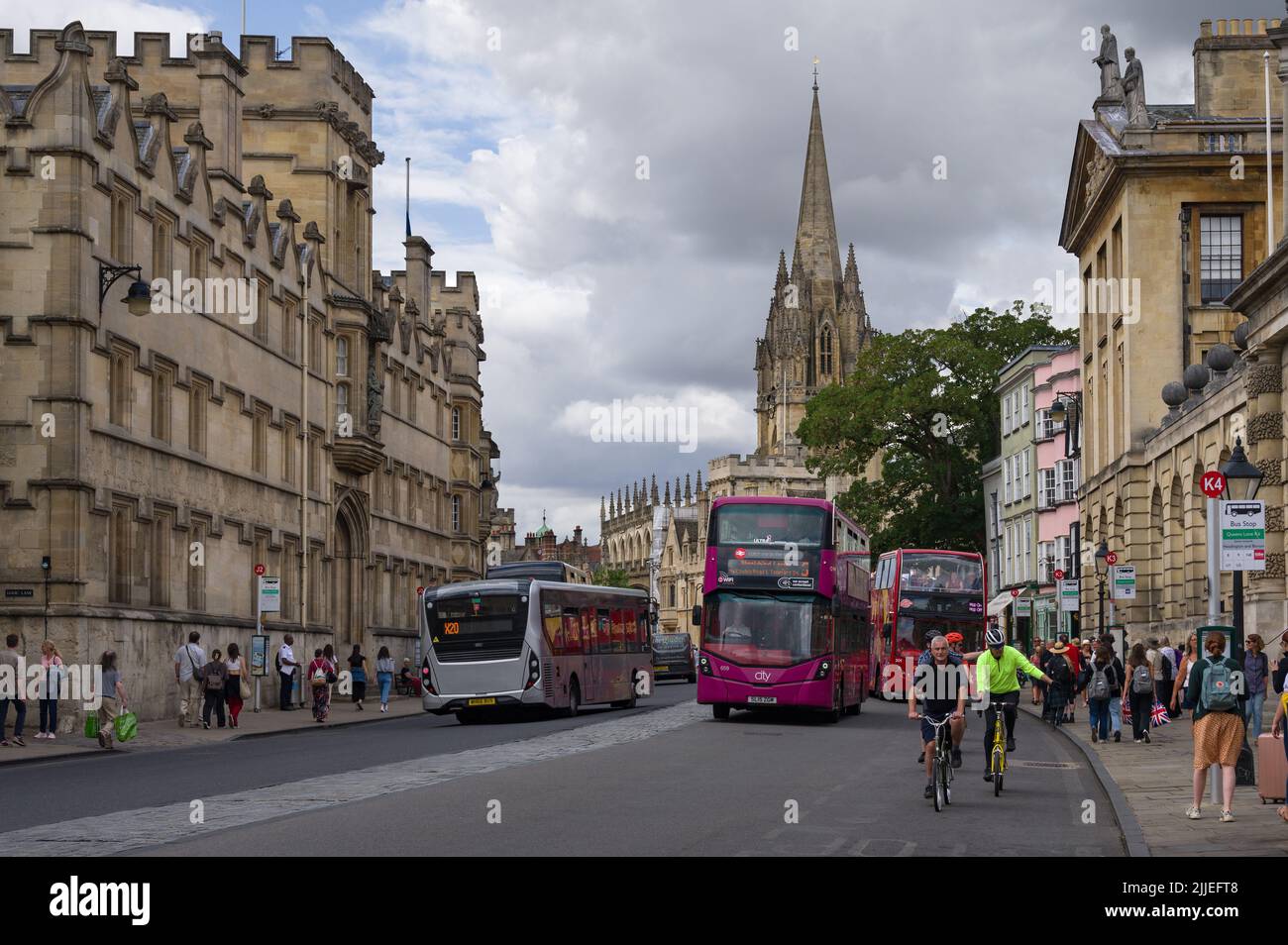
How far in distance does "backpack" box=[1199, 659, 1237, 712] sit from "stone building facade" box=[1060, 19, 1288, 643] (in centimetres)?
2275

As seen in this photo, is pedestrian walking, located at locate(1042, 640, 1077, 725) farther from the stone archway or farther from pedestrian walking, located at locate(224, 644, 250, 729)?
the stone archway

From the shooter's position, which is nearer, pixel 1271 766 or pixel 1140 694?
pixel 1271 766

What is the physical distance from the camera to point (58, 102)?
35219 mm

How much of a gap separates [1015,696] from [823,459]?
194ft

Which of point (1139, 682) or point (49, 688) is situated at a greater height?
point (1139, 682)

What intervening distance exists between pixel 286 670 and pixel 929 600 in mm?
16761

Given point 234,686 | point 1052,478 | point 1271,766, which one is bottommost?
point 234,686

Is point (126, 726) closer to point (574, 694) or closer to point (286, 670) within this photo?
point (574, 694)

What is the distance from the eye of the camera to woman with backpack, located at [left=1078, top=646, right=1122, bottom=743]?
30281 mm

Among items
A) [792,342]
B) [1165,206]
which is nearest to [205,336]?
[1165,206]

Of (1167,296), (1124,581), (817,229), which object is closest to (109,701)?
(1124,581)

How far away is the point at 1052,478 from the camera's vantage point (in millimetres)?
76625

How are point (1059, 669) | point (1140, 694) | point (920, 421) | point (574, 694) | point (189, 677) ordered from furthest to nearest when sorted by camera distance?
point (920, 421) < point (574, 694) < point (189, 677) < point (1059, 669) < point (1140, 694)

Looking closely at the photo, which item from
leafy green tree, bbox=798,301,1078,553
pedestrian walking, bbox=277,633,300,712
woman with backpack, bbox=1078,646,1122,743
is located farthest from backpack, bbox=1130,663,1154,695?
leafy green tree, bbox=798,301,1078,553
